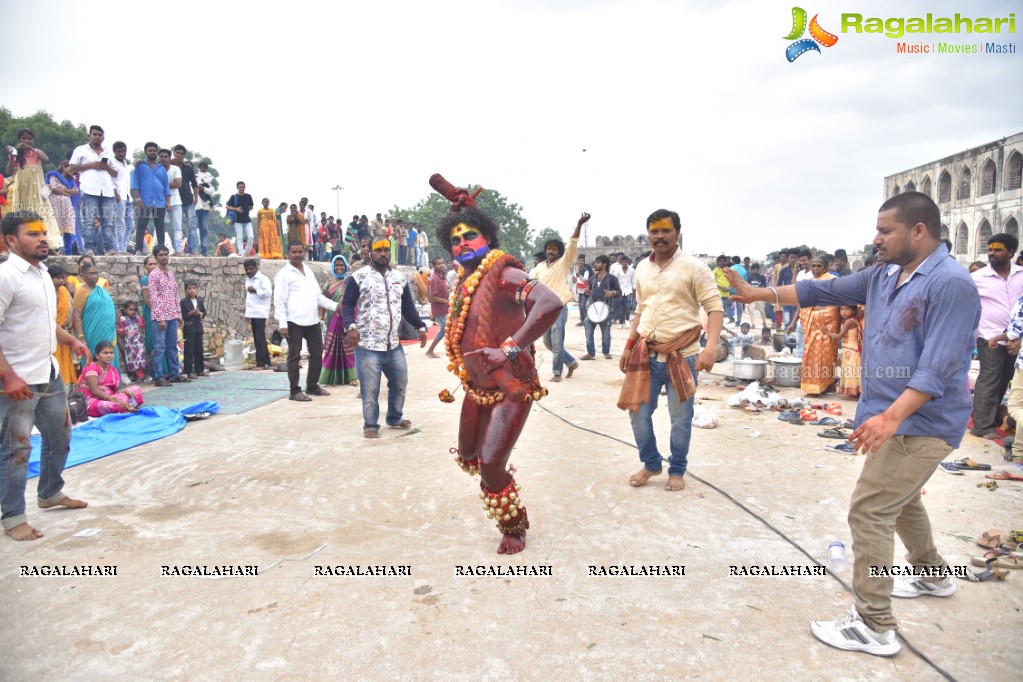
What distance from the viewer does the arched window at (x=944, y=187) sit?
96.9 feet

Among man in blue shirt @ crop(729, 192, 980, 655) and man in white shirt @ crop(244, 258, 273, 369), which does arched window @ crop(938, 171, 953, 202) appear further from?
man in blue shirt @ crop(729, 192, 980, 655)

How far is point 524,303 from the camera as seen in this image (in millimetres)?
3635

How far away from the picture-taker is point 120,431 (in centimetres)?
666

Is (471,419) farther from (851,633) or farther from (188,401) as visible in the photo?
(188,401)

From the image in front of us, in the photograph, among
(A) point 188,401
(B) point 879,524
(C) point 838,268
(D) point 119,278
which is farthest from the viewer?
(C) point 838,268

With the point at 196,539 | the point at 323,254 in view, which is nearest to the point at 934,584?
the point at 196,539

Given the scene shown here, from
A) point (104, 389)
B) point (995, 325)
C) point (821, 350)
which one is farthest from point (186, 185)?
point (995, 325)

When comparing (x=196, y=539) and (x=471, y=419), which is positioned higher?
(x=471, y=419)

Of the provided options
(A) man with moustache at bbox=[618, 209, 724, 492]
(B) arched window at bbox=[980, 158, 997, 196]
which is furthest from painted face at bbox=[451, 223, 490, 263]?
(B) arched window at bbox=[980, 158, 997, 196]

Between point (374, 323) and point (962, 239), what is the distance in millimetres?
31649

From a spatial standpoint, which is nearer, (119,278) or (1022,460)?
(1022,460)

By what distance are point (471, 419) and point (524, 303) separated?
759mm

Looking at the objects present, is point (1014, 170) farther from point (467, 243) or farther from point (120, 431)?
point (120, 431)

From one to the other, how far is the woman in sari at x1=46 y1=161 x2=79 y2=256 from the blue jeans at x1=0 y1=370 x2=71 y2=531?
6702mm
